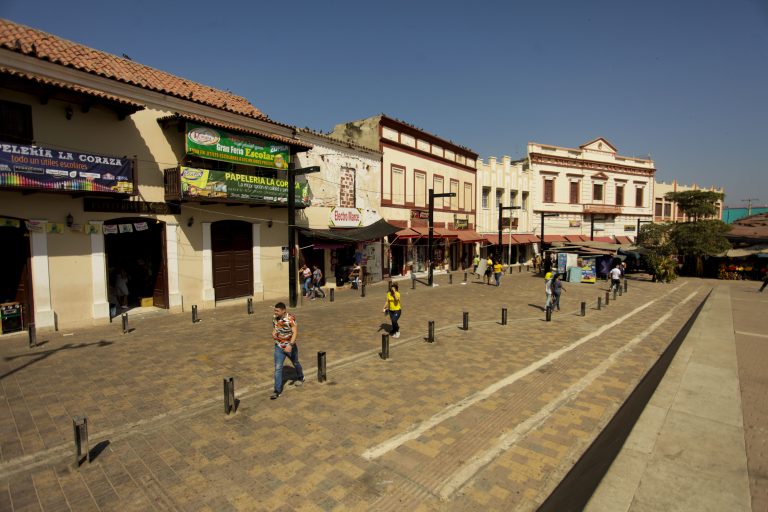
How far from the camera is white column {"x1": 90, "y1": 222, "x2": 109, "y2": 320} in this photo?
13109mm

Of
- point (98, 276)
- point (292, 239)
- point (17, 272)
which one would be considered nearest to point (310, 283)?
point (292, 239)

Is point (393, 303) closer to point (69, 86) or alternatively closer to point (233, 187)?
point (233, 187)

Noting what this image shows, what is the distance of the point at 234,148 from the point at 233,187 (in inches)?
69.5

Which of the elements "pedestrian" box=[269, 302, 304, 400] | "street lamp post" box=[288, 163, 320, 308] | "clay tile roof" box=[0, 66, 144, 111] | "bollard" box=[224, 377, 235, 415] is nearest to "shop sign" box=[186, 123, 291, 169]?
"street lamp post" box=[288, 163, 320, 308]

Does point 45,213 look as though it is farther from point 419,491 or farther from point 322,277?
point 419,491

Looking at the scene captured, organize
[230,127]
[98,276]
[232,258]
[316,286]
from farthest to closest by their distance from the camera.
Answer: [316,286]
[232,258]
[230,127]
[98,276]

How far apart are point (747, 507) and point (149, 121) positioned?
17.8 m

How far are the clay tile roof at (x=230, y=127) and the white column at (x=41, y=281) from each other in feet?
17.7

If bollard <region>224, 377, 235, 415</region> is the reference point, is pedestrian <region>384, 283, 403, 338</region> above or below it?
above

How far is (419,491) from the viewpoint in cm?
479

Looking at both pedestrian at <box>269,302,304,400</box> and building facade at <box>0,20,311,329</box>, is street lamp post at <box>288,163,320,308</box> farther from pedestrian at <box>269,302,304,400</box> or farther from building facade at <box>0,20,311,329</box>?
pedestrian at <box>269,302,304,400</box>

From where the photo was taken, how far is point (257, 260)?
18.6 meters

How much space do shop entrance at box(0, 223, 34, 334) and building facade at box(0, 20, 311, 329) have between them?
0.05 m

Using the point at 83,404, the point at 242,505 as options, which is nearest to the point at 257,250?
the point at 83,404
